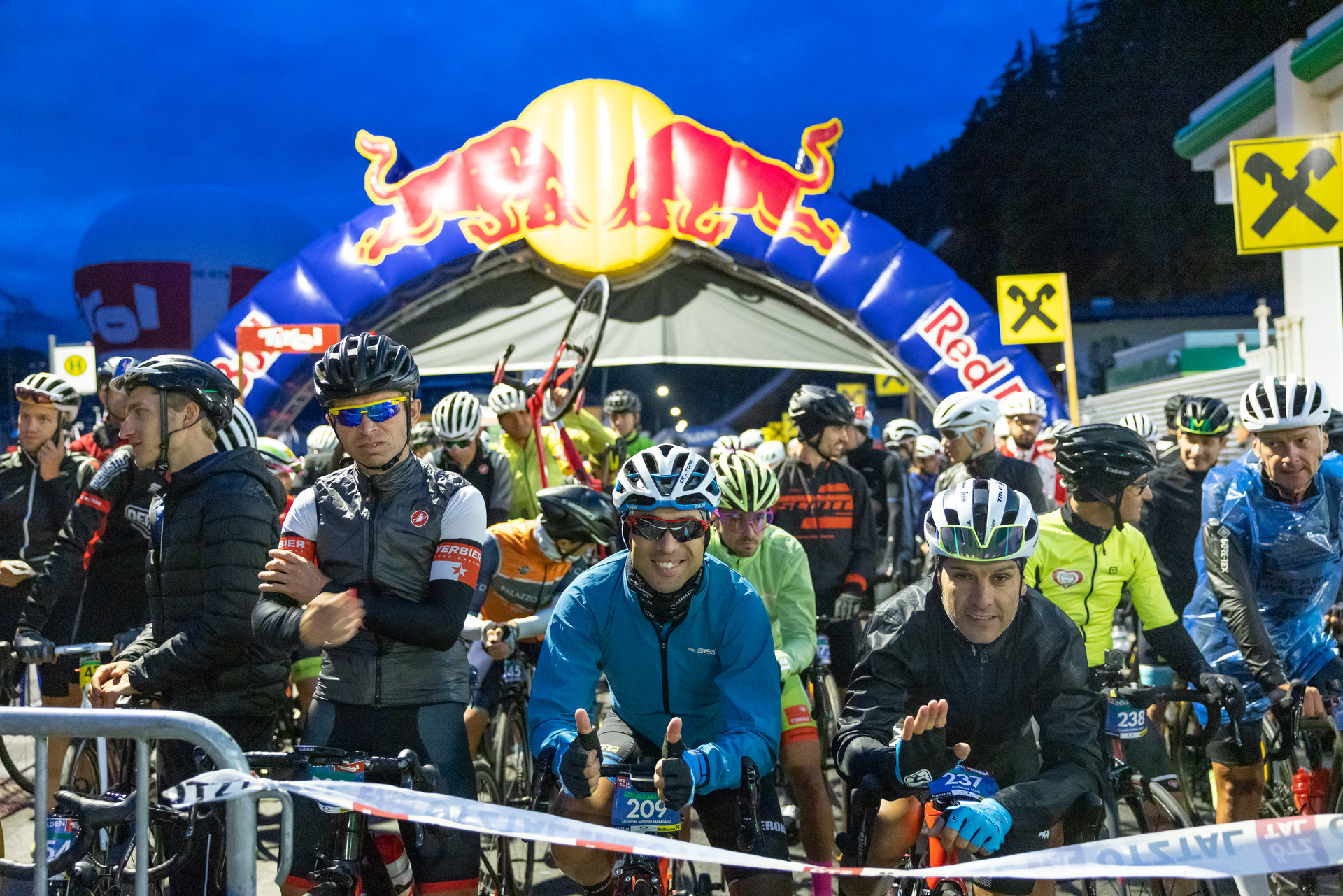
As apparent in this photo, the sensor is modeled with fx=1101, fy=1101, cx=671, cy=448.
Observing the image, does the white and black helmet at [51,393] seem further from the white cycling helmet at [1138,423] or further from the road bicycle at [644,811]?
the white cycling helmet at [1138,423]

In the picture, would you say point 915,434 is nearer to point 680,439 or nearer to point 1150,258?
point 680,439

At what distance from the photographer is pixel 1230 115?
648 inches

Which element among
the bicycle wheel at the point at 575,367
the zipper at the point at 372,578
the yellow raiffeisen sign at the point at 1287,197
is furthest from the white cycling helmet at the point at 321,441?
the yellow raiffeisen sign at the point at 1287,197

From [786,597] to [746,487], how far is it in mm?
596

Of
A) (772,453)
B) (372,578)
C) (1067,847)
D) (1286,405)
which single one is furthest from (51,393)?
(1286,405)

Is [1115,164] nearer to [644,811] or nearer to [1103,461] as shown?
[1103,461]

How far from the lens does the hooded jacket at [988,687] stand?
3.54 m

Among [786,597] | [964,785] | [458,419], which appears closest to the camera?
[964,785]

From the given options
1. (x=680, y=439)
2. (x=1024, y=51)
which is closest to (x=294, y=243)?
(x=1024, y=51)

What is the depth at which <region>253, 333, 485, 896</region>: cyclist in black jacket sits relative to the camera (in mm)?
3629

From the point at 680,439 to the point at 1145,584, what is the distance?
15328mm

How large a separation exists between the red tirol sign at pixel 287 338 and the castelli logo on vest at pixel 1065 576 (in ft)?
41.8

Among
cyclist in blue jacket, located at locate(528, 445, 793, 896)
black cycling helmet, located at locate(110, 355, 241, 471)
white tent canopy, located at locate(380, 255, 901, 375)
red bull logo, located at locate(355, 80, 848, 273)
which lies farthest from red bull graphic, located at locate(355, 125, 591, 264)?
cyclist in blue jacket, located at locate(528, 445, 793, 896)

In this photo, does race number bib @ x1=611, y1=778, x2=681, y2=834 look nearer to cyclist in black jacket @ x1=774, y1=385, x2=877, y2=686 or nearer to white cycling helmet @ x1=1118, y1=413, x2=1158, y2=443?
cyclist in black jacket @ x1=774, y1=385, x2=877, y2=686
